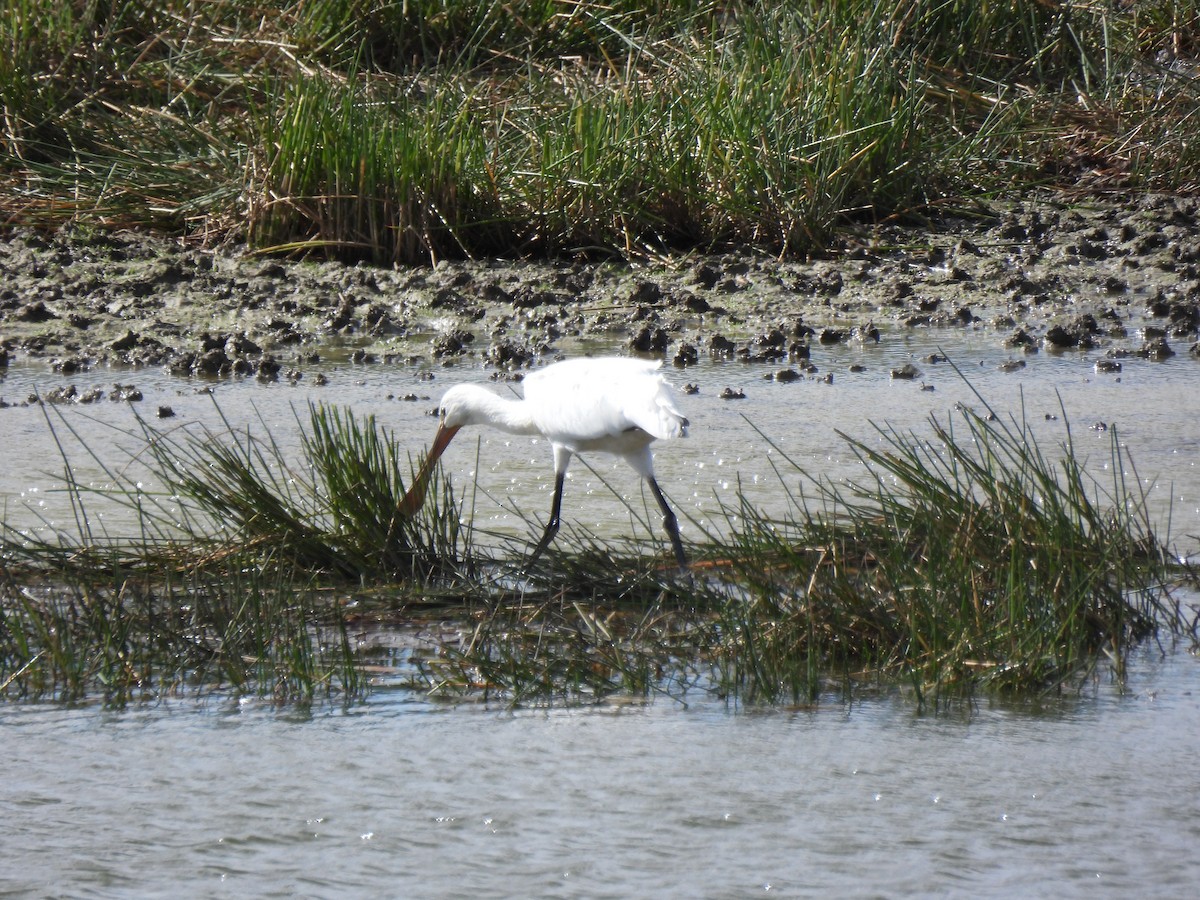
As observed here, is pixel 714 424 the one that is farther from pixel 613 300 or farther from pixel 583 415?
pixel 613 300

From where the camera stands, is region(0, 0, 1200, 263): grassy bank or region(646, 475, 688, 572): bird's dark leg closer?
region(646, 475, 688, 572): bird's dark leg

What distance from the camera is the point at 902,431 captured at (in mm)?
5730

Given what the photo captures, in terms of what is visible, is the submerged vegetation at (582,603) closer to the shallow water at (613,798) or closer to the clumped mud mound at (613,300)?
the shallow water at (613,798)

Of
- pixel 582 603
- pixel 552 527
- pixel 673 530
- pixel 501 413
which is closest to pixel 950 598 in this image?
pixel 582 603

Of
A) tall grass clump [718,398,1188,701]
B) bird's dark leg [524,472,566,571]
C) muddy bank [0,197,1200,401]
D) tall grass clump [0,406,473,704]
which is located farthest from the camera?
muddy bank [0,197,1200,401]

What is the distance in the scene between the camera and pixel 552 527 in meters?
4.36

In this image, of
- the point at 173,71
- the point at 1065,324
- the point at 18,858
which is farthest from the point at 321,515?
the point at 173,71

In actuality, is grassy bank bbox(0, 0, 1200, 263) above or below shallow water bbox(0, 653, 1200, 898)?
above

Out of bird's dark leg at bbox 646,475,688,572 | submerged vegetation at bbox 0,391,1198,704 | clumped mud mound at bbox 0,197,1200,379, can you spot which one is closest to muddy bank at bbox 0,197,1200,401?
clumped mud mound at bbox 0,197,1200,379

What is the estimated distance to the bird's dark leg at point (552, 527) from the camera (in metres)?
4.08

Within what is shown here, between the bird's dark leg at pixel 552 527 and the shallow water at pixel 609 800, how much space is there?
2.37ft

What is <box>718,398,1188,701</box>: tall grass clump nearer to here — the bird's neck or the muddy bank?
the bird's neck

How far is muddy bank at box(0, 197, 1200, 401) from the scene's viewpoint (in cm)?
721

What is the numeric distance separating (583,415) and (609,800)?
5.77 feet
